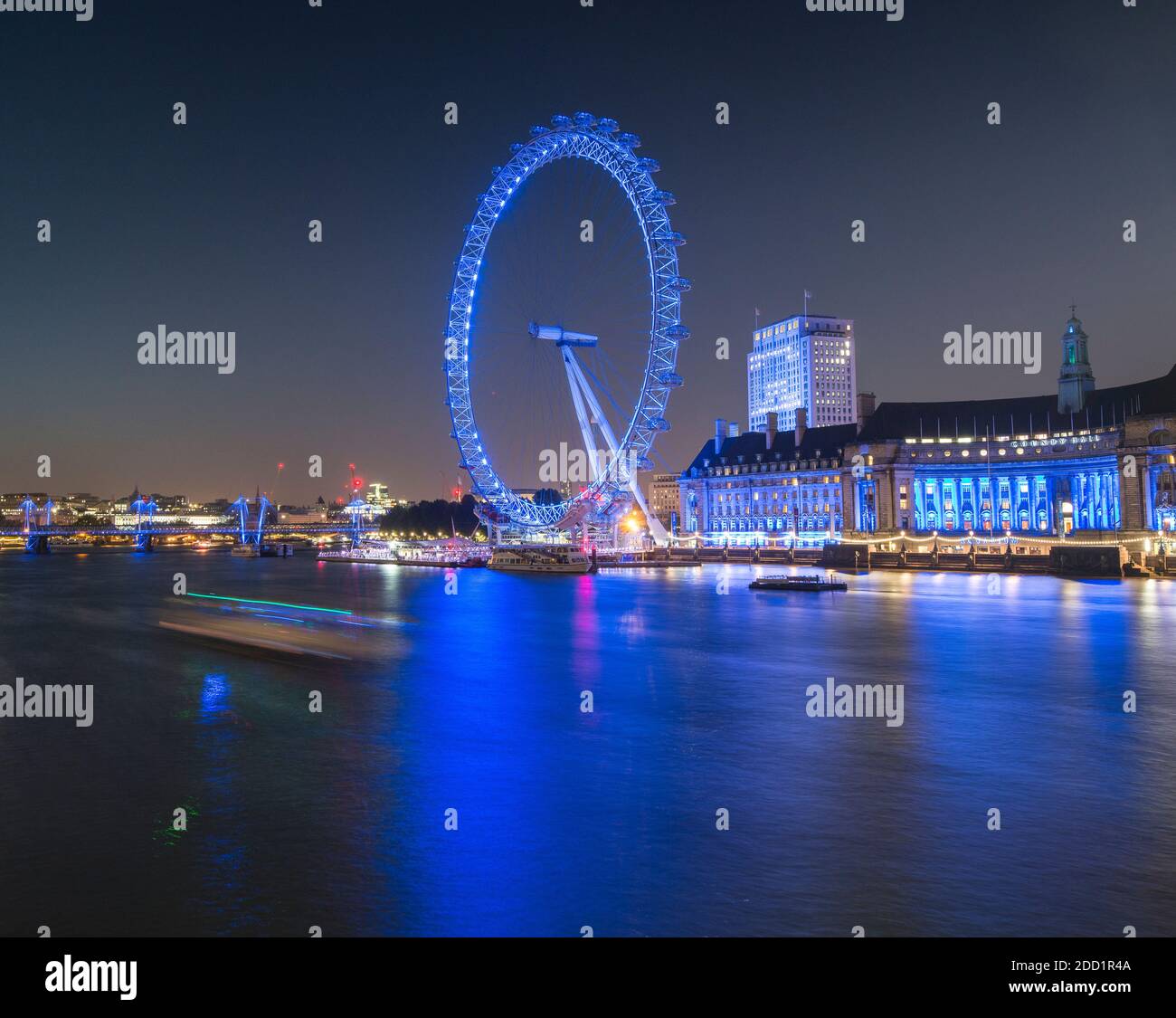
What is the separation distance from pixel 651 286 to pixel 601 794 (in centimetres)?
5864

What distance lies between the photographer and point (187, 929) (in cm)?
1012

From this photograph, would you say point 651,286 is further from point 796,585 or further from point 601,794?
point 601,794

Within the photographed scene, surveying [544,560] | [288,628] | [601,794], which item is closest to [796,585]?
[288,628]

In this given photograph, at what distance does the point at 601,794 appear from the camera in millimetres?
15250

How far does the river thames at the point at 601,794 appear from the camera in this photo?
1059 centimetres

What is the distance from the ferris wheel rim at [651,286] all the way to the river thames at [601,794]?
133ft

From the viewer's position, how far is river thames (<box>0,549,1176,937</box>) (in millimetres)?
10594

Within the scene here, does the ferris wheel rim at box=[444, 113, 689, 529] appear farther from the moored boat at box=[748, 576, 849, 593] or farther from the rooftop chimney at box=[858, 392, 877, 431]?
the rooftop chimney at box=[858, 392, 877, 431]

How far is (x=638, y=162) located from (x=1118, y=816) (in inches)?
2427

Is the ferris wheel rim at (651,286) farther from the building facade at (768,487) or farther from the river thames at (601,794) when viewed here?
the building facade at (768,487)

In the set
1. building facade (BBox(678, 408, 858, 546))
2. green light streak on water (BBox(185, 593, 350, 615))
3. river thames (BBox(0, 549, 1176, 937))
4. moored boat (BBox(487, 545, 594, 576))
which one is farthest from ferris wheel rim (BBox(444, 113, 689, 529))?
building facade (BBox(678, 408, 858, 546))

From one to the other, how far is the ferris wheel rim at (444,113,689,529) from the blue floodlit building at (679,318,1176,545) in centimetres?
4948

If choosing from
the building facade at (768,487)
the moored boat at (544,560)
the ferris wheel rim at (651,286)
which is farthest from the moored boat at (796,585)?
the building facade at (768,487)
